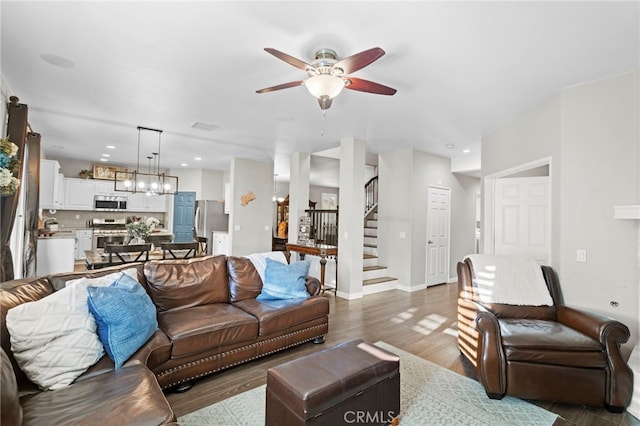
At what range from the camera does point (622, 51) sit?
2.45 m

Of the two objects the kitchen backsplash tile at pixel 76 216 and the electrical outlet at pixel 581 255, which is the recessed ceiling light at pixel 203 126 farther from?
the kitchen backsplash tile at pixel 76 216

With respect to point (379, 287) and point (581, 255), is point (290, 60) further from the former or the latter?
point (379, 287)

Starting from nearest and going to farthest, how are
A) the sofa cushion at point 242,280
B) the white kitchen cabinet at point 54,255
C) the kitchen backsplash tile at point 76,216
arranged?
the sofa cushion at point 242,280 → the white kitchen cabinet at point 54,255 → the kitchen backsplash tile at point 76,216

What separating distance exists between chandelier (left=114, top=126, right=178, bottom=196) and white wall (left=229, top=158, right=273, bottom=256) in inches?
54.7

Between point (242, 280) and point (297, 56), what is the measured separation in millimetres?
2314

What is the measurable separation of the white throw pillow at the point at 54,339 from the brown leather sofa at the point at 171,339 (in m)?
0.07

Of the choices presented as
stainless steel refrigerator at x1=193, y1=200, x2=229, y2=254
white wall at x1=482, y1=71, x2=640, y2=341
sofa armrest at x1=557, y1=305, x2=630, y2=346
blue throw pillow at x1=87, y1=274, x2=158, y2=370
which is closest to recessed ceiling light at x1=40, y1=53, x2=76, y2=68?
blue throw pillow at x1=87, y1=274, x2=158, y2=370

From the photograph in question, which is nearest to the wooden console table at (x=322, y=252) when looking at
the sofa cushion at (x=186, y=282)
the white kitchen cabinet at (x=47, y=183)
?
the sofa cushion at (x=186, y=282)

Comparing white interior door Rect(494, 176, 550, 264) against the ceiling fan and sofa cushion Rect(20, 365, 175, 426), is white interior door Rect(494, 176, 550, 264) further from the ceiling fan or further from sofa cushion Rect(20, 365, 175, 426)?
sofa cushion Rect(20, 365, 175, 426)

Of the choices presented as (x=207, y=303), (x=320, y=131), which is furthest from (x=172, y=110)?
(x=207, y=303)

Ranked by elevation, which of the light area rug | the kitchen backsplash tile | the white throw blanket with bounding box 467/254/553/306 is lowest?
the light area rug

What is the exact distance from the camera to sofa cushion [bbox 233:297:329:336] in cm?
287

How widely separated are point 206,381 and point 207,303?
2.49ft

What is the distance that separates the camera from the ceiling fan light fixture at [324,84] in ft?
7.77
